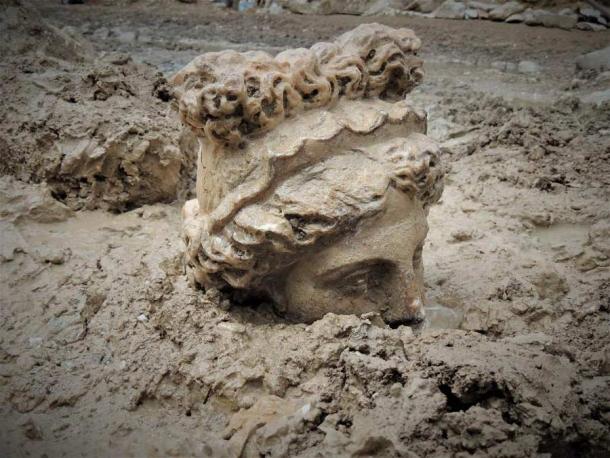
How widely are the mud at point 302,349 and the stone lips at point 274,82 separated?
712 millimetres

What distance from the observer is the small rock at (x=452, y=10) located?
22.3ft

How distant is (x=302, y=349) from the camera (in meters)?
2.29

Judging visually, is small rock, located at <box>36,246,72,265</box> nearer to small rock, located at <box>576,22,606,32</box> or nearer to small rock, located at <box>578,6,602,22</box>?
small rock, located at <box>578,6,602,22</box>

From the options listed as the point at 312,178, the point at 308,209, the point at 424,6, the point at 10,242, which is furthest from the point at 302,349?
the point at 424,6

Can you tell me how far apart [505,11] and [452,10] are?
1.80 feet

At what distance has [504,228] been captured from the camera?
371 centimetres

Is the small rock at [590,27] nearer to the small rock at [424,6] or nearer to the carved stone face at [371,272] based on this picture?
the small rock at [424,6]

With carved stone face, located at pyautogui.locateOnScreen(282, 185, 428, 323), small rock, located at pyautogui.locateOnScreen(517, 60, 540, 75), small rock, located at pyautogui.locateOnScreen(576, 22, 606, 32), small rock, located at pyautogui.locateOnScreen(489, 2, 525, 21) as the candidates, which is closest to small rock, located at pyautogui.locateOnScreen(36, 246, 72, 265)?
carved stone face, located at pyautogui.locateOnScreen(282, 185, 428, 323)

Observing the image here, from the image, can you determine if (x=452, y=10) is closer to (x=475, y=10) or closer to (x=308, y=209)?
(x=475, y=10)

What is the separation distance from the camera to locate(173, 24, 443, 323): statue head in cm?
223

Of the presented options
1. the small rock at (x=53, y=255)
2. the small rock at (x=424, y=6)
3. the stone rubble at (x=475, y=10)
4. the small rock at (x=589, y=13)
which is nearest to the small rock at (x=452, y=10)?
the stone rubble at (x=475, y=10)

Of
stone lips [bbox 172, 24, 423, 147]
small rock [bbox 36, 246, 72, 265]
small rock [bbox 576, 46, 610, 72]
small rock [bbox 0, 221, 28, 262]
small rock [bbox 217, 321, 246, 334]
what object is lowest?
small rock [bbox 217, 321, 246, 334]

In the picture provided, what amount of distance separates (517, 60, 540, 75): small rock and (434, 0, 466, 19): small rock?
111 centimetres

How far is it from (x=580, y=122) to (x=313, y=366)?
3.42 m
